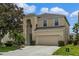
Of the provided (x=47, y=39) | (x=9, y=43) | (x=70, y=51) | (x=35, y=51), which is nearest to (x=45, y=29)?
(x=47, y=39)

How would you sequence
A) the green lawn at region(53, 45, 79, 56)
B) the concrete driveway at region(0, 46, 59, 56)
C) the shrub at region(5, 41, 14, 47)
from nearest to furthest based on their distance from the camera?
the green lawn at region(53, 45, 79, 56) < the concrete driveway at region(0, 46, 59, 56) < the shrub at region(5, 41, 14, 47)

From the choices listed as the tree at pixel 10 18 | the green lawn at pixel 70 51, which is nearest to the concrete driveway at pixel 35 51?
the green lawn at pixel 70 51

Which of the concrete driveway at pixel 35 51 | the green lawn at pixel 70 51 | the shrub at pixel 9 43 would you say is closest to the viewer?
the green lawn at pixel 70 51

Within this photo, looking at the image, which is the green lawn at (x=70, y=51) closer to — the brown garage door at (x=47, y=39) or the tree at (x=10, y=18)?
the brown garage door at (x=47, y=39)

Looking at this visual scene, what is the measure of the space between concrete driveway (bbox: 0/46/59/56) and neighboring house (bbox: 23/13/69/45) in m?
0.14

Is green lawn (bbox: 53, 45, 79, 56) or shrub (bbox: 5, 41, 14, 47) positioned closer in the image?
green lawn (bbox: 53, 45, 79, 56)

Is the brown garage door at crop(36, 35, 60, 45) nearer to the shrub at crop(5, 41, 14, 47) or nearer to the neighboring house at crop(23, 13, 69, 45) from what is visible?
the neighboring house at crop(23, 13, 69, 45)

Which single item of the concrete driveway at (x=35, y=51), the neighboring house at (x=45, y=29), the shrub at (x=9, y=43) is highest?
the neighboring house at (x=45, y=29)

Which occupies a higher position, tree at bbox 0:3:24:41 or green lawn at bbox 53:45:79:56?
tree at bbox 0:3:24:41

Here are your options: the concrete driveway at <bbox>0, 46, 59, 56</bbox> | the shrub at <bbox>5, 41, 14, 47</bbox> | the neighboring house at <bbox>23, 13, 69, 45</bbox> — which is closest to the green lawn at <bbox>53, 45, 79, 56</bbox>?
the concrete driveway at <bbox>0, 46, 59, 56</bbox>

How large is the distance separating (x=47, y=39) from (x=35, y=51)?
0.47 meters

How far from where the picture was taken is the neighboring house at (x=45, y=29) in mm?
11522

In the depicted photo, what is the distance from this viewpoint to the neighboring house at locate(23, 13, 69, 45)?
11522mm

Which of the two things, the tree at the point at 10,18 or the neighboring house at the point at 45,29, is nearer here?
the neighboring house at the point at 45,29
